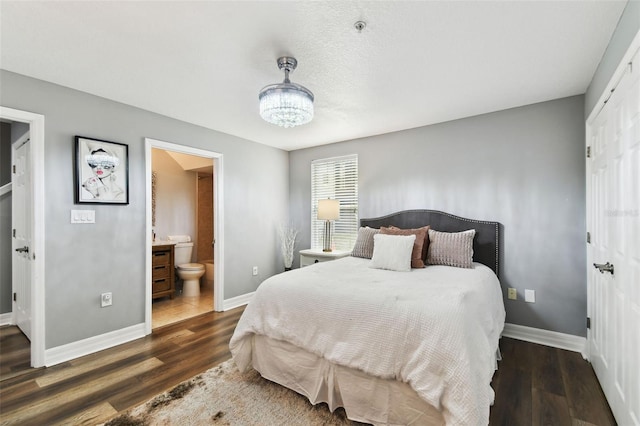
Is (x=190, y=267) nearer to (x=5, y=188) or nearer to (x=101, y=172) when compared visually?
(x=101, y=172)

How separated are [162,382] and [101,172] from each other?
2.00 m

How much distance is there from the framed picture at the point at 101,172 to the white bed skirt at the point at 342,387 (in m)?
2.04

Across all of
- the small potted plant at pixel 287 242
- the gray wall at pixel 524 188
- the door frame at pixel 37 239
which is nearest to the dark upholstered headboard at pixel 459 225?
the gray wall at pixel 524 188

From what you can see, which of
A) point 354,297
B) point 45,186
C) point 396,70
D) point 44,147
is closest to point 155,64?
point 44,147

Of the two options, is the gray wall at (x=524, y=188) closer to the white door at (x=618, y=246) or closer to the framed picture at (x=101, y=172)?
the white door at (x=618, y=246)

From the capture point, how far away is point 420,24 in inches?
69.6

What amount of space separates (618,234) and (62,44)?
3.75 m

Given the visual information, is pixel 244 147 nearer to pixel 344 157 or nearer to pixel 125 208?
pixel 344 157

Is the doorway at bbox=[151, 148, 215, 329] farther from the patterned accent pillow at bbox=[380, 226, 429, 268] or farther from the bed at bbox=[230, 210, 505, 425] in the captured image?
the patterned accent pillow at bbox=[380, 226, 429, 268]

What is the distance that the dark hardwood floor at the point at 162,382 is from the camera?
1.87 m

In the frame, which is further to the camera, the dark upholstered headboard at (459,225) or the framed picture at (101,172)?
the dark upholstered headboard at (459,225)

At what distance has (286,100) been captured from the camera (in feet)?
6.70

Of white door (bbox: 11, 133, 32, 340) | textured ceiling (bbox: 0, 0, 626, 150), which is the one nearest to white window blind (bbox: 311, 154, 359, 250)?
textured ceiling (bbox: 0, 0, 626, 150)

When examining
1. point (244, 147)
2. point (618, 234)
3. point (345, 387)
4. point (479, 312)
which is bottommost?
point (345, 387)
